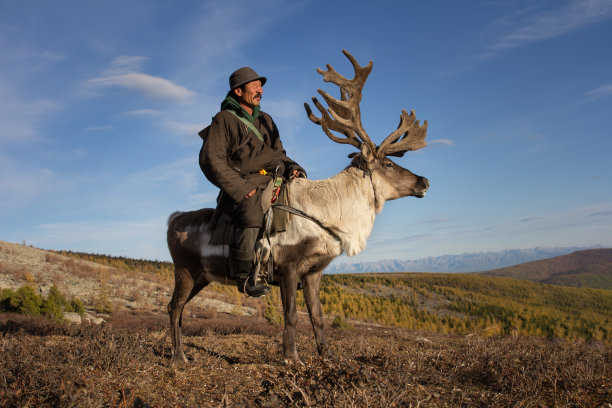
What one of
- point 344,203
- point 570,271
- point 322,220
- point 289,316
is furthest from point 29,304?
point 570,271

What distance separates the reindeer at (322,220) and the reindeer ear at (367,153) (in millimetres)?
14

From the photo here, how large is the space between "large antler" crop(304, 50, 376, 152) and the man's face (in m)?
0.96

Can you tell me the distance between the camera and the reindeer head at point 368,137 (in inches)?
232

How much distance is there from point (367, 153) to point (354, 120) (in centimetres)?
63

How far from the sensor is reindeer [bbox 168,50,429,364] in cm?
516

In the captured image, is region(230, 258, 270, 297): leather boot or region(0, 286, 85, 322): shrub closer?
region(230, 258, 270, 297): leather boot

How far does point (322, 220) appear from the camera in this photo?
17.5 ft

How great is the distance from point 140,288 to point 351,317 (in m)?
11.5

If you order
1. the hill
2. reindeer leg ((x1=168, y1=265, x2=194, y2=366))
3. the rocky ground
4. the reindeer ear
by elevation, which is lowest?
the hill

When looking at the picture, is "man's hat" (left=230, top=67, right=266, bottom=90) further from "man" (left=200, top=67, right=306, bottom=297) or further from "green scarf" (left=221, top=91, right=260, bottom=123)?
"green scarf" (left=221, top=91, right=260, bottom=123)

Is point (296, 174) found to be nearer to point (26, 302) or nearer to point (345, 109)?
point (345, 109)

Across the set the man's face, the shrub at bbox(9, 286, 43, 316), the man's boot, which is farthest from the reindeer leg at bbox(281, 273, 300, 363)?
the shrub at bbox(9, 286, 43, 316)

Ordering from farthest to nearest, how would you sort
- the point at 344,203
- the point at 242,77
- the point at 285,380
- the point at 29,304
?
the point at 29,304, the point at 344,203, the point at 242,77, the point at 285,380

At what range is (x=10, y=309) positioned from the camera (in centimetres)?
1239
